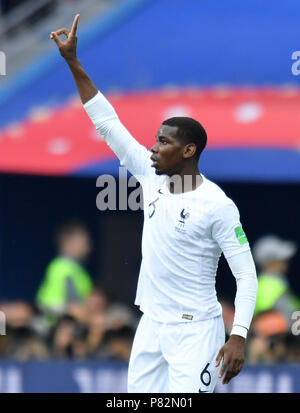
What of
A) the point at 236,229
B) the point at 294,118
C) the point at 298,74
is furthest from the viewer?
the point at 298,74

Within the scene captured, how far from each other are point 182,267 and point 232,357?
531 millimetres

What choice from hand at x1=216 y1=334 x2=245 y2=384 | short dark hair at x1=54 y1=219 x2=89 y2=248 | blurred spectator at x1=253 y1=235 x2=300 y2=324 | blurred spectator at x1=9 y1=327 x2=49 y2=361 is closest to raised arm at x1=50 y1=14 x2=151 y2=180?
hand at x1=216 y1=334 x2=245 y2=384

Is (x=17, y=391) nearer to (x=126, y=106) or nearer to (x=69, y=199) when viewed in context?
(x=126, y=106)

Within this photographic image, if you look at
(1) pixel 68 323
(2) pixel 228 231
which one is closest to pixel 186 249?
(2) pixel 228 231

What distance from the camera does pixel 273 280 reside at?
9.94 m

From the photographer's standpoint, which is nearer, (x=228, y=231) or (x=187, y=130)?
(x=228, y=231)

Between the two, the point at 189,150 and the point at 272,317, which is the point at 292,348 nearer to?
the point at 272,317

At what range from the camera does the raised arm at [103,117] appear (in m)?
5.57

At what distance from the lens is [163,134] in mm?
5504

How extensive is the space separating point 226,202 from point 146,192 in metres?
0.47

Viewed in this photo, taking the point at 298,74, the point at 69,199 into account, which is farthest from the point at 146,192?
the point at 69,199

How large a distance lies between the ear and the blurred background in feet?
10.5

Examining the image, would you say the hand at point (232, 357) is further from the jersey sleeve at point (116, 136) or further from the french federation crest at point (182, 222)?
the jersey sleeve at point (116, 136)

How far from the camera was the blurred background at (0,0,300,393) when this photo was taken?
9430 millimetres
